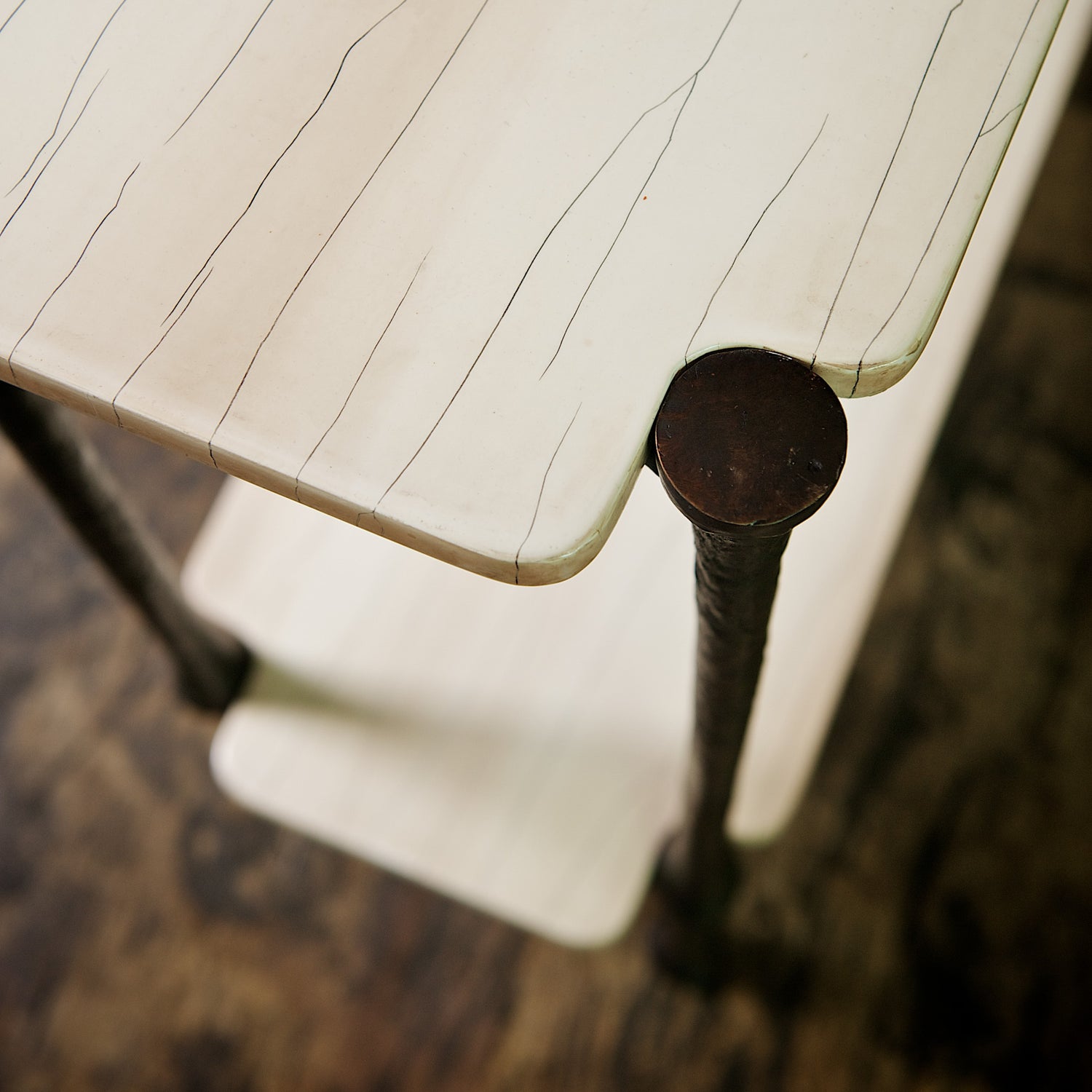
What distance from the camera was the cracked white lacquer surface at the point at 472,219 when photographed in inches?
13.2

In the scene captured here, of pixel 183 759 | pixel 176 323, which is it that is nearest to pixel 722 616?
pixel 176 323

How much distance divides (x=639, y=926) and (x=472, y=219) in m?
0.60

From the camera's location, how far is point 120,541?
591mm

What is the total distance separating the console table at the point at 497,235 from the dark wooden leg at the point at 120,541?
5.9 inches

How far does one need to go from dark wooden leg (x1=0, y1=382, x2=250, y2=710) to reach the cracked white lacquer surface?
0.14 metres

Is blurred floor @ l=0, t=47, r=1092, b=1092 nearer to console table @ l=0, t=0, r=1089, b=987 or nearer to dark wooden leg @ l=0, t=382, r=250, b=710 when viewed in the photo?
dark wooden leg @ l=0, t=382, r=250, b=710

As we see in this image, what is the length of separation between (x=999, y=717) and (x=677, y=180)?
0.63 metres

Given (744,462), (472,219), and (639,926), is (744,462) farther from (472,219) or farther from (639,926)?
(639,926)

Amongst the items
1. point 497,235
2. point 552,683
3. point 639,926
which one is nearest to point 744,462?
point 497,235

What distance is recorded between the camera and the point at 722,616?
38 cm

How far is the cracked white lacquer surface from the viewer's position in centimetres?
33

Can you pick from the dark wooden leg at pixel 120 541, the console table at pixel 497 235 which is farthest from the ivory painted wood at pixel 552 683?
the console table at pixel 497 235

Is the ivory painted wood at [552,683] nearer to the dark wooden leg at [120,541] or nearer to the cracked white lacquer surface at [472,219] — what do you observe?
the dark wooden leg at [120,541]

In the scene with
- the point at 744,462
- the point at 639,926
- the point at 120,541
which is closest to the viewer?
the point at 744,462
